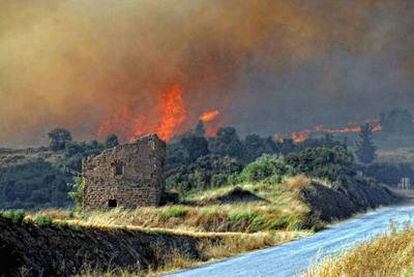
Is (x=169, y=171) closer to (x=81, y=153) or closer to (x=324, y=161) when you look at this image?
(x=324, y=161)

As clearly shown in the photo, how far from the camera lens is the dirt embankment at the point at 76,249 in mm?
15555

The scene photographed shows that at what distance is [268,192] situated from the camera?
49.9m

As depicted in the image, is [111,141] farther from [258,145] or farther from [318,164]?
[318,164]

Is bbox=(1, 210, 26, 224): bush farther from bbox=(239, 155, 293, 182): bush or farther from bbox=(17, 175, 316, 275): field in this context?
bbox=(239, 155, 293, 182): bush

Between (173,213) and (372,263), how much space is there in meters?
25.4

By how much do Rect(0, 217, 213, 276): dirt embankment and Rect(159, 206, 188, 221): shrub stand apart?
582 inches

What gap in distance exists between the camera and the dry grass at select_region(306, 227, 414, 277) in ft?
42.5

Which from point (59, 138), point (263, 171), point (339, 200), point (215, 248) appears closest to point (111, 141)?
point (59, 138)

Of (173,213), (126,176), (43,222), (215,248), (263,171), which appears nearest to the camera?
(43,222)

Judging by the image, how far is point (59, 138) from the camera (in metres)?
135

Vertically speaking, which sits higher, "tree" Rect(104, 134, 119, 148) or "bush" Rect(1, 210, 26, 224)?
"tree" Rect(104, 134, 119, 148)

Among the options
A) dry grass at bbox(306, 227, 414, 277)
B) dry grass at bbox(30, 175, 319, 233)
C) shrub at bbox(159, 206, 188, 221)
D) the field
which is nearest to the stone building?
dry grass at bbox(30, 175, 319, 233)

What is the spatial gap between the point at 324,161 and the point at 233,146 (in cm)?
4330

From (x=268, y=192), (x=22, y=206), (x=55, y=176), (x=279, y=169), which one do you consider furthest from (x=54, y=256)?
(x=55, y=176)
